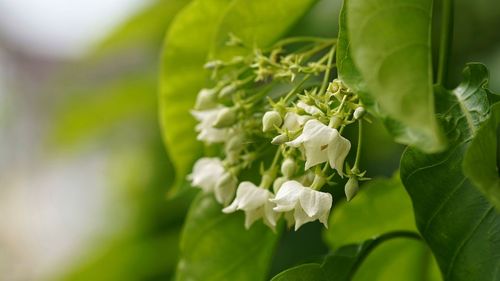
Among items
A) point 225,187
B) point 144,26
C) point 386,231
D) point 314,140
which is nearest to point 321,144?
point 314,140

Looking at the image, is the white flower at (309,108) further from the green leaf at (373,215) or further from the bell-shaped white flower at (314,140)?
the green leaf at (373,215)

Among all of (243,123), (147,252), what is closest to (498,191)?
(243,123)

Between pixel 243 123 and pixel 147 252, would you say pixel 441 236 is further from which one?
pixel 147 252

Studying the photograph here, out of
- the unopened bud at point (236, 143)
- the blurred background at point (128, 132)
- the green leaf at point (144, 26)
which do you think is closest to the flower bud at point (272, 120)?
the unopened bud at point (236, 143)

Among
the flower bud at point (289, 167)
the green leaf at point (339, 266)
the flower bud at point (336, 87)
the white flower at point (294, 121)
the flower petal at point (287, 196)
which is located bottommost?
the green leaf at point (339, 266)

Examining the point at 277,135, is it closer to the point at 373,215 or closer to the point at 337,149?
the point at 337,149
